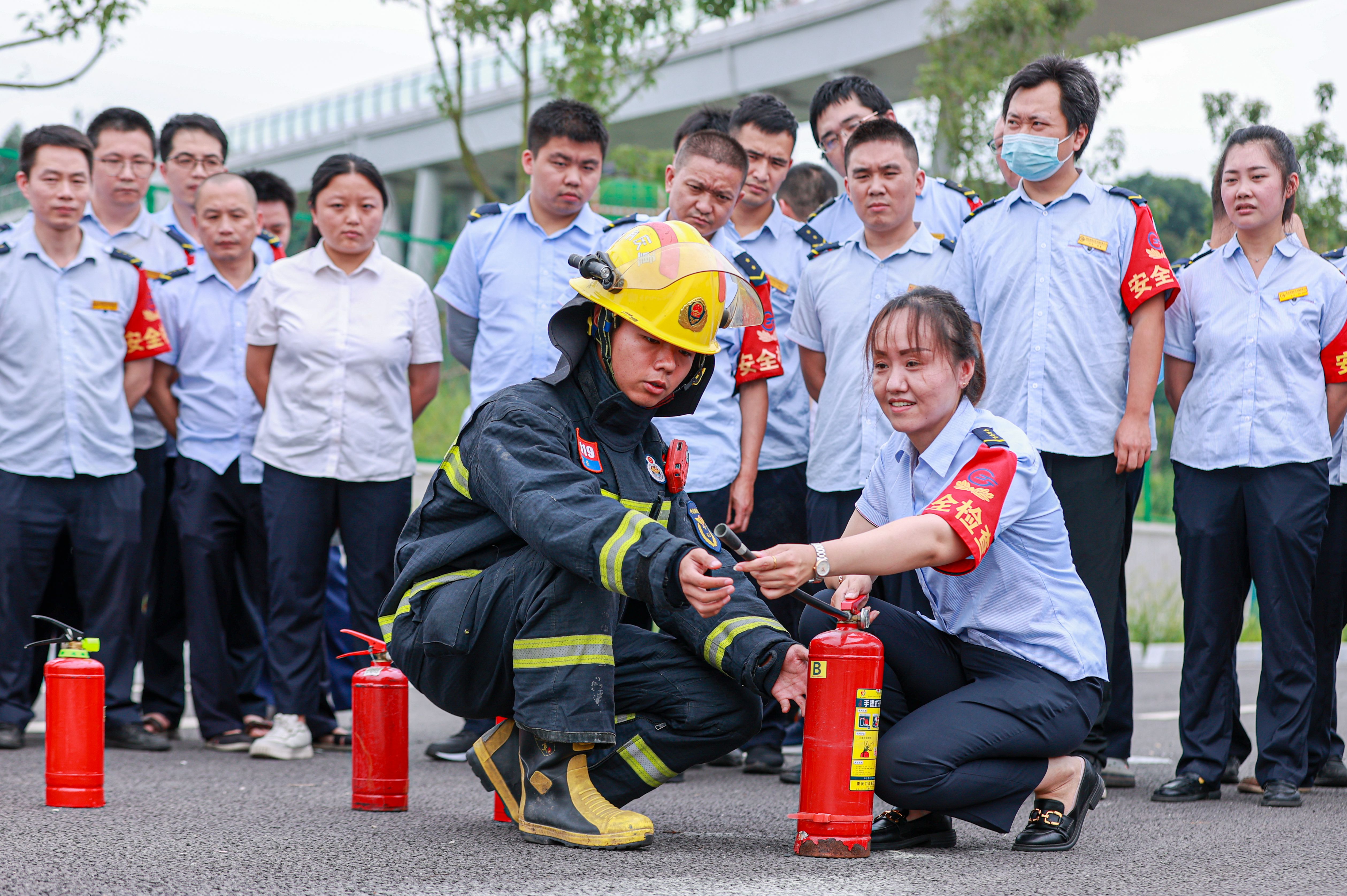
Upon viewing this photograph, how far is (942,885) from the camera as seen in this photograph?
2887mm

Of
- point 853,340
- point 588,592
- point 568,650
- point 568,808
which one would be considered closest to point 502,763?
point 568,808

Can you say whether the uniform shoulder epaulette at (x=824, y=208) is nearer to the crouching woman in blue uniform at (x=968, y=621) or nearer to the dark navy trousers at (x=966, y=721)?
the crouching woman in blue uniform at (x=968, y=621)

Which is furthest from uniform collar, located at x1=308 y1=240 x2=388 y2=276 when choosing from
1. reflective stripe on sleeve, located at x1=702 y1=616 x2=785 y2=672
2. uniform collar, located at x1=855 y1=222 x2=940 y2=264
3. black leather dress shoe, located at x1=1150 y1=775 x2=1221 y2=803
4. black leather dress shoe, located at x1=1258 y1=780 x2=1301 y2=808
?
black leather dress shoe, located at x1=1258 y1=780 x2=1301 y2=808

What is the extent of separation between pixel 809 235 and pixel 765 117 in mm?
631

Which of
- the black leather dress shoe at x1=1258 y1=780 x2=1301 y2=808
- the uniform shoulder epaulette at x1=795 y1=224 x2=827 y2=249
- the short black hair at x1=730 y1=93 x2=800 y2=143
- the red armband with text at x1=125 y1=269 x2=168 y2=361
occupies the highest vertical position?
the short black hair at x1=730 y1=93 x2=800 y2=143

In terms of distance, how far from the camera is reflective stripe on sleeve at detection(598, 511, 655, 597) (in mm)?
2984

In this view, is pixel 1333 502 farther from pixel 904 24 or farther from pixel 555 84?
pixel 904 24

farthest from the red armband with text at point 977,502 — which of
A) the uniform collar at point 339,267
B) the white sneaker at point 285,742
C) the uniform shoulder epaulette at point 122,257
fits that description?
the uniform shoulder epaulette at point 122,257

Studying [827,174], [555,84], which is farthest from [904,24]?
[827,174]

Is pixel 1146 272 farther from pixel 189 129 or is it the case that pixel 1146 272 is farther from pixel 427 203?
pixel 427 203

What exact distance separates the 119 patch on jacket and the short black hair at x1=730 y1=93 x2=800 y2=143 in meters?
2.95

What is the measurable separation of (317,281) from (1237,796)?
4.01m

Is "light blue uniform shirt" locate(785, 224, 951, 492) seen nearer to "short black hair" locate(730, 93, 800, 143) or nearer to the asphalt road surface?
"short black hair" locate(730, 93, 800, 143)

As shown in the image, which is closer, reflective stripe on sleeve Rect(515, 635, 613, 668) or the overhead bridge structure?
reflective stripe on sleeve Rect(515, 635, 613, 668)
